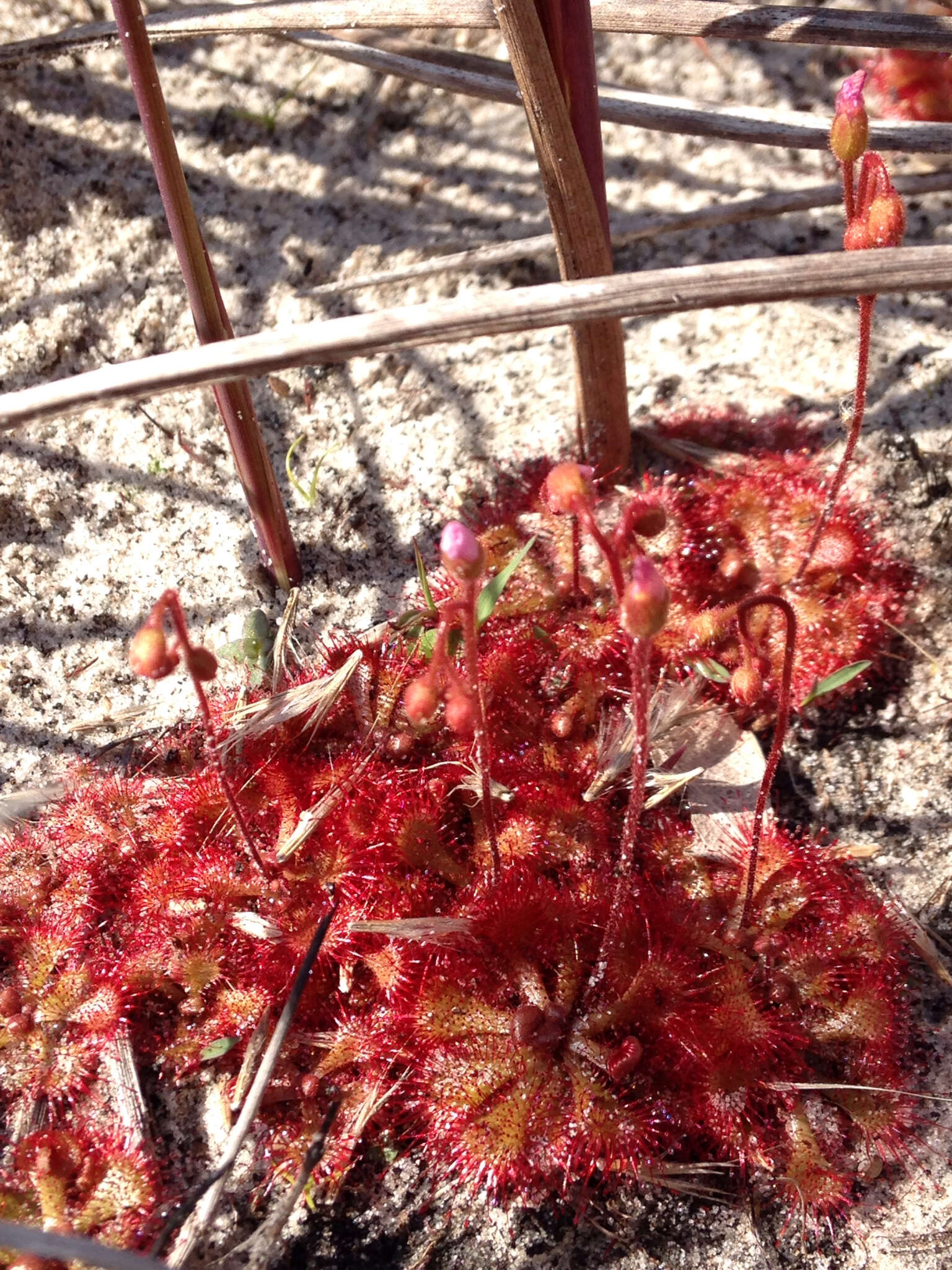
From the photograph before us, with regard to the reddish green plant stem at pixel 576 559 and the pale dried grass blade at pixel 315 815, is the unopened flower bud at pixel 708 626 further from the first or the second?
the pale dried grass blade at pixel 315 815

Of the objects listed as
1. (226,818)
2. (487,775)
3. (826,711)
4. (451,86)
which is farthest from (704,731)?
(451,86)

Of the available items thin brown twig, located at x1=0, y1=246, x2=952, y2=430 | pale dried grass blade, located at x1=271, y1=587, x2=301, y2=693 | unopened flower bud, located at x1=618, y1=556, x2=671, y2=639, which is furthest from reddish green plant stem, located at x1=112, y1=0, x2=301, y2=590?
unopened flower bud, located at x1=618, y1=556, x2=671, y2=639

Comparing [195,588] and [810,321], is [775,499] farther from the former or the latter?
[195,588]

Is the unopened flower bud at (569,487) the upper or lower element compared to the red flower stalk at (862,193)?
lower

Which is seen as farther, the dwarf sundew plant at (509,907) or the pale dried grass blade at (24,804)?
the pale dried grass blade at (24,804)

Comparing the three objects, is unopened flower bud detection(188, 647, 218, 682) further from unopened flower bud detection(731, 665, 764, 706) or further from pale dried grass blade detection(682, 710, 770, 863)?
pale dried grass blade detection(682, 710, 770, 863)

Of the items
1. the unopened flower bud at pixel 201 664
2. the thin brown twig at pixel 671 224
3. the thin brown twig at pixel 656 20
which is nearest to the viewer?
the unopened flower bud at pixel 201 664

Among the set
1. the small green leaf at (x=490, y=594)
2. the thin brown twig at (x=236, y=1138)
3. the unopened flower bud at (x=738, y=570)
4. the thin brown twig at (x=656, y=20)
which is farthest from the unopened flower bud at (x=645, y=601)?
the thin brown twig at (x=656, y=20)
